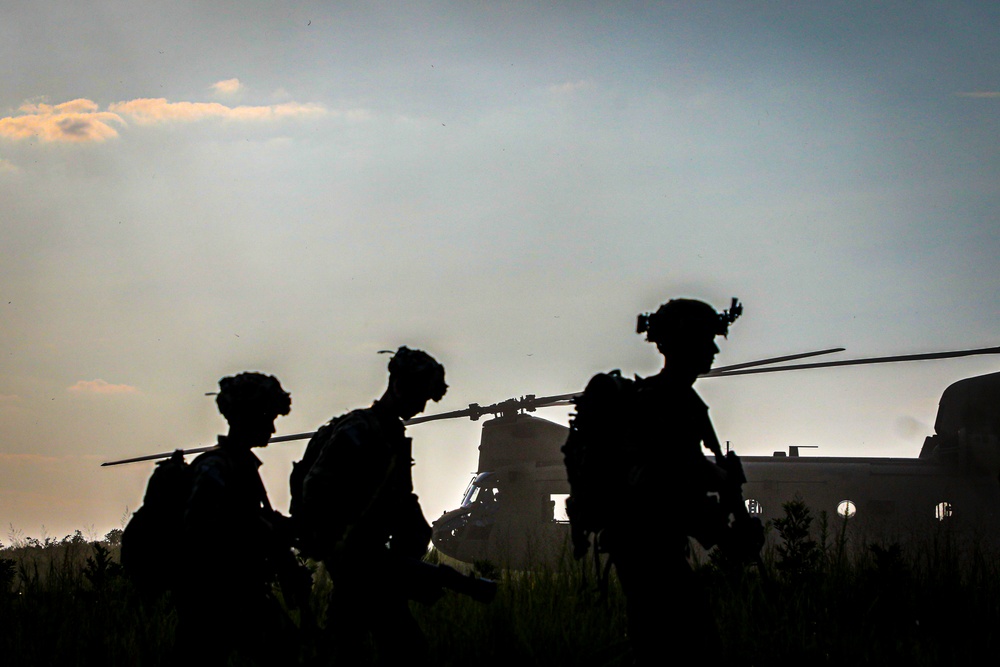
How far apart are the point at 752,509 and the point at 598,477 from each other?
10853mm

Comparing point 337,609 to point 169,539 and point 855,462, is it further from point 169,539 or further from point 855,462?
point 855,462

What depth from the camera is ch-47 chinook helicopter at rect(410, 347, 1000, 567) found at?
13.8 metres

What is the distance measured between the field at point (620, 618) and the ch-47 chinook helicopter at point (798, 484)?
5899 mm

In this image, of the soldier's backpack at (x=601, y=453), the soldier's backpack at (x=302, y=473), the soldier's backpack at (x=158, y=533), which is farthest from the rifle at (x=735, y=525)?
the soldier's backpack at (x=158, y=533)

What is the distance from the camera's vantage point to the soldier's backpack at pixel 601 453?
363 cm

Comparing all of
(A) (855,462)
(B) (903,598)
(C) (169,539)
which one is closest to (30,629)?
(C) (169,539)

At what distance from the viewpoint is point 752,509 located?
45.2 feet

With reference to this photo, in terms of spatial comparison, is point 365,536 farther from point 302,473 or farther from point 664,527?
point 664,527

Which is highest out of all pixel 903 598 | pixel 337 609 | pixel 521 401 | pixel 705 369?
pixel 521 401

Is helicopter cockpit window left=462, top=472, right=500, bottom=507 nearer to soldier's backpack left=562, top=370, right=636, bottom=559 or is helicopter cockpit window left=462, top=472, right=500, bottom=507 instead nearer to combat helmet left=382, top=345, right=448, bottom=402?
combat helmet left=382, top=345, right=448, bottom=402

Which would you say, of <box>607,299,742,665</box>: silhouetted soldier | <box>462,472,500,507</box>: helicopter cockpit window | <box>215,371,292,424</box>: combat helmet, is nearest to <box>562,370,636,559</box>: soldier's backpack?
<box>607,299,742,665</box>: silhouetted soldier

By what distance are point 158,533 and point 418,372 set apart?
1394 mm

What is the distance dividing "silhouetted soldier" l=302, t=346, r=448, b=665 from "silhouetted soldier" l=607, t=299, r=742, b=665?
1054mm

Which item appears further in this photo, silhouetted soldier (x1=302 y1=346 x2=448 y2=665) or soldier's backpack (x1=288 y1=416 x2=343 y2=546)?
soldier's backpack (x1=288 y1=416 x2=343 y2=546)
